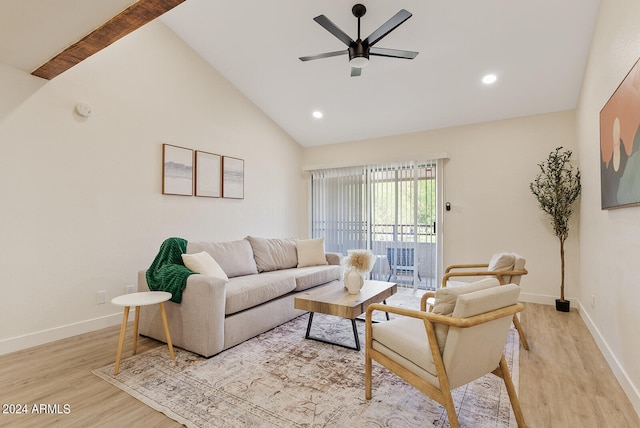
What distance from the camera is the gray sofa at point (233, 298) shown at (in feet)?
8.30

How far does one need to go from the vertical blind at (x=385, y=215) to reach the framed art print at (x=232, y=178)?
173 centimetres

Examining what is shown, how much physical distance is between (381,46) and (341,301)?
9.47 feet

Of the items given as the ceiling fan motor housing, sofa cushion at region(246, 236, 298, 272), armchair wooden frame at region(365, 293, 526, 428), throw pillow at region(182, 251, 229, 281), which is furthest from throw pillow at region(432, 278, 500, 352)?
sofa cushion at region(246, 236, 298, 272)

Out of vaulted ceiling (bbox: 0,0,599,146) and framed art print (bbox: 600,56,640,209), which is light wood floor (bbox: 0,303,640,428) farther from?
vaulted ceiling (bbox: 0,0,599,146)

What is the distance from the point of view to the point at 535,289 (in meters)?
4.18

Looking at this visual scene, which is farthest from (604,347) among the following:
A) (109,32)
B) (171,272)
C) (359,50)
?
(109,32)

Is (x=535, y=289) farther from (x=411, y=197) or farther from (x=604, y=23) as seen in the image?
(x=604, y=23)

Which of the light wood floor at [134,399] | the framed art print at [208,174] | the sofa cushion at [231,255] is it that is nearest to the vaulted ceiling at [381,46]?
the framed art print at [208,174]

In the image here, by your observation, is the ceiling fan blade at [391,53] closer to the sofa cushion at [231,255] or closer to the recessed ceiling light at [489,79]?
the recessed ceiling light at [489,79]

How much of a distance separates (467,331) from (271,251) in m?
3.07

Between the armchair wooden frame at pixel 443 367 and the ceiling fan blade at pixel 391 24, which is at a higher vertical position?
the ceiling fan blade at pixel 391 24

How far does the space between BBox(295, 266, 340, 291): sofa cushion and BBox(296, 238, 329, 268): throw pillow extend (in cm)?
13

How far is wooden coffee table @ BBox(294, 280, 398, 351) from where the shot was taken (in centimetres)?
251

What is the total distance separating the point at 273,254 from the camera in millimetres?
4223
